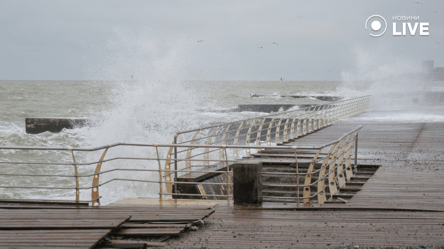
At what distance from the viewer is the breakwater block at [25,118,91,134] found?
29219mm

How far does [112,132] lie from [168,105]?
27.6 meters

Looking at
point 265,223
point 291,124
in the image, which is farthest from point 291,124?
point 265,223

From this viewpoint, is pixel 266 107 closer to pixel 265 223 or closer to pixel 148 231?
pixel 265 223

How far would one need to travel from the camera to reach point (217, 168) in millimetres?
10055

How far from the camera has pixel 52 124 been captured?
2941 cm

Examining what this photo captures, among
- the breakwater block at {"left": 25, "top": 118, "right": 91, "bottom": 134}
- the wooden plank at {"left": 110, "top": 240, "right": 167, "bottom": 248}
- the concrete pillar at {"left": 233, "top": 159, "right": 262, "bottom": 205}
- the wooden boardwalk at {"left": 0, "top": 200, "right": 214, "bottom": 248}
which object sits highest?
the breakwater block at {"left": 25, "top": 118, "right": 91, "bottom": 134}

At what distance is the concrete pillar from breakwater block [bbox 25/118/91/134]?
24989mm

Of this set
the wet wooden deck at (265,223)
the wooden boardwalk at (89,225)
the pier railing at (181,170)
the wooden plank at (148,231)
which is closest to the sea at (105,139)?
the pier railing at (181,170)

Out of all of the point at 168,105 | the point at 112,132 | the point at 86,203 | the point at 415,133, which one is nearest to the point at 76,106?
the point at 168,105

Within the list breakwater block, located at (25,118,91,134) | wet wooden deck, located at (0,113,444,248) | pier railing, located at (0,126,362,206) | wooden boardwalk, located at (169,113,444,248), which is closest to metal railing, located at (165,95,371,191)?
pier railing, located at (0,126,362,206)

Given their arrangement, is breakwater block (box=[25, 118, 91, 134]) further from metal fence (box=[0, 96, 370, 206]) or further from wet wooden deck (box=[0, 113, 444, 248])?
wet wooden deck (box=[0, 113, 444, 248])

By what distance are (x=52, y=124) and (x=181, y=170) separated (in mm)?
23351

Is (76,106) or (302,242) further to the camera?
(76,106)

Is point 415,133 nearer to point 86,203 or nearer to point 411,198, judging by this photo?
point 411,198
